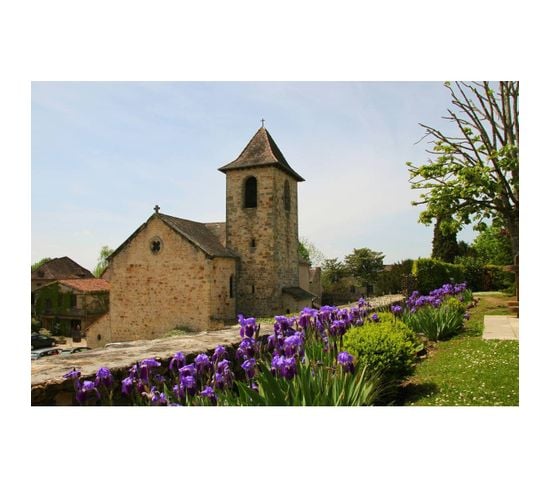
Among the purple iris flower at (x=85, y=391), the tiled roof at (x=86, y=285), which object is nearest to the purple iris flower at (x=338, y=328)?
the purple iris flower at (x=85, y=391)

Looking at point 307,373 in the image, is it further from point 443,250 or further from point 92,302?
point 443,250

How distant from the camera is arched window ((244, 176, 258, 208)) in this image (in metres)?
24.7

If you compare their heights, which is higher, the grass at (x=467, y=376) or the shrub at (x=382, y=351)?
the shrub at (x=382, y=351)

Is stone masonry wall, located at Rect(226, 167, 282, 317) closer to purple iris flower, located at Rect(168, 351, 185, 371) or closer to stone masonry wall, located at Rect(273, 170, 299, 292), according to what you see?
stone masonry wall, located at Rect(273, 170, 299, 292)

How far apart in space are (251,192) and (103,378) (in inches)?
832

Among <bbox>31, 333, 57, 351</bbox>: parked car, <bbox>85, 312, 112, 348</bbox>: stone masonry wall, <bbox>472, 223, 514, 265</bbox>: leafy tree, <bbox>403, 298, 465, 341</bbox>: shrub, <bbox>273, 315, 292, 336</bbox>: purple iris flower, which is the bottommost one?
<bbox>31, 333, 57, 351</bbox>: parked car

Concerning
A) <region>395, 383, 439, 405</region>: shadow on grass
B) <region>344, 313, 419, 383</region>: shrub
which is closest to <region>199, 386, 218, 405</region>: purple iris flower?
<region>344, 313, 419, 383</region>: shrub

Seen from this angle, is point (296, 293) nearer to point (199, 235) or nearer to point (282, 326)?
point (199, 235)

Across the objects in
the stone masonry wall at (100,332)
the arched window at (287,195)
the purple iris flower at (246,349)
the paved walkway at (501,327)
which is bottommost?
the stone masonry wall at (100,332)

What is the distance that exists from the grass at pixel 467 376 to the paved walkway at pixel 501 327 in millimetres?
519

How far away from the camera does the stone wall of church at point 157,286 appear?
22.4 m

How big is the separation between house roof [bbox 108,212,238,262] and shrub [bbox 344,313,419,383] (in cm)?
1675

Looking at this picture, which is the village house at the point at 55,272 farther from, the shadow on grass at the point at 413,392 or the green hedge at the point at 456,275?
the shadow on grass at the point at 413,392

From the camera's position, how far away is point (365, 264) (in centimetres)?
4659
